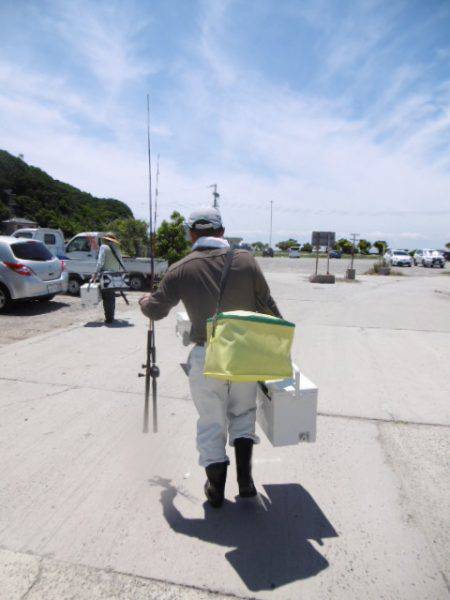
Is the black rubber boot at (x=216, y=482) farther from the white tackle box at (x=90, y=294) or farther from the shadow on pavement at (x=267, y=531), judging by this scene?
the white tackle box at (x=90, y=294)

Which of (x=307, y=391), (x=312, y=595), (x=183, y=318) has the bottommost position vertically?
(x=312, y=595)

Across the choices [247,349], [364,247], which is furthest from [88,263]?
[364,247]

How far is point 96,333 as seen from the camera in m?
7.26

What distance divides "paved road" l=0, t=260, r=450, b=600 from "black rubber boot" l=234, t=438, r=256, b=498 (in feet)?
Result: 0.33

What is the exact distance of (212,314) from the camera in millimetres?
2500

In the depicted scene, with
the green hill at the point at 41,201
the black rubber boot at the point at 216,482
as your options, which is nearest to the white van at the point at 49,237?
the black rubber boot at the point at 216,482

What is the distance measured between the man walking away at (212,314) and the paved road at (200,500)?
336mm

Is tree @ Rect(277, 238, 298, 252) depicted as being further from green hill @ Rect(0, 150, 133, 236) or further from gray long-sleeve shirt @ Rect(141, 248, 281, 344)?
gray long-sleeve shirt @ Rect(141, 248, 281, 344)

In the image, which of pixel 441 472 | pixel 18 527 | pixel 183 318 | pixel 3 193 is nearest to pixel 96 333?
pixel 183 318

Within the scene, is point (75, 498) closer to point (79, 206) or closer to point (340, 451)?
point (340, 451)

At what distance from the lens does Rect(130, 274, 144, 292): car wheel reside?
14.0 m

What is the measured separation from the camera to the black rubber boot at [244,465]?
8.52 ft

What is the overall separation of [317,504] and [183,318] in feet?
5.08

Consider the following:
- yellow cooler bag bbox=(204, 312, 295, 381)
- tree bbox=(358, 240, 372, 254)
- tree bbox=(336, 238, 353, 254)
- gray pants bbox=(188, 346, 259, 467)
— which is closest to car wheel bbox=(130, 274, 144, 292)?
gray pants bbox=(188, 346, 259, 467)
